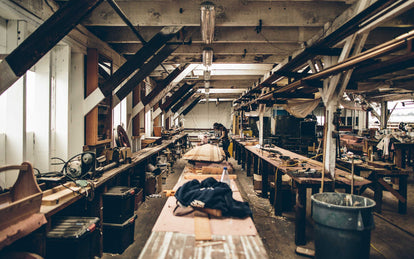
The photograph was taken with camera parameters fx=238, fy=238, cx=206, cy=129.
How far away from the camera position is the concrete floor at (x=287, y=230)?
127 inches

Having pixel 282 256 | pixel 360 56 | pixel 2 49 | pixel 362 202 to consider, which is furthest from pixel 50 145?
pixel 362 202

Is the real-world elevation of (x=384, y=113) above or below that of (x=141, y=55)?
below

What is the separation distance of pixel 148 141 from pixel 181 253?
602 centimetres

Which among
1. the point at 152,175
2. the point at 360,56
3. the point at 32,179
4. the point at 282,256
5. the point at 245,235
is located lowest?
the point at 282,256

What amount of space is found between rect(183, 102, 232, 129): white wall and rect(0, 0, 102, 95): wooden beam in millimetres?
16770

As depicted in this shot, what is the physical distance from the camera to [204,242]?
1638mm

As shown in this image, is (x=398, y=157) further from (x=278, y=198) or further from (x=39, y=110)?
(x=39, y=110)

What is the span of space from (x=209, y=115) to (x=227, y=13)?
15.7 meters

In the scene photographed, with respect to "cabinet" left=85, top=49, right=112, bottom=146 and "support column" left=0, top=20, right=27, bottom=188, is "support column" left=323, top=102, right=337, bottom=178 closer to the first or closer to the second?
"cabinet" left=85, top=49, right=112, bottom=146

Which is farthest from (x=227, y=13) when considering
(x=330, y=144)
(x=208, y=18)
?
(x=330, y=144)

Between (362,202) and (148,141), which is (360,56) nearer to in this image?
(362,202)

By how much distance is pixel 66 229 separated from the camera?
231 centimetres

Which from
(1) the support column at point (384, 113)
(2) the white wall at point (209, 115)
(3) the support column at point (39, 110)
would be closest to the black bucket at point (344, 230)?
(3) the support column at point (39, 110)

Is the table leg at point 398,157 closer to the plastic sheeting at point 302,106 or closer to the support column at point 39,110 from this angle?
the plastic sheeting at point 302,106
